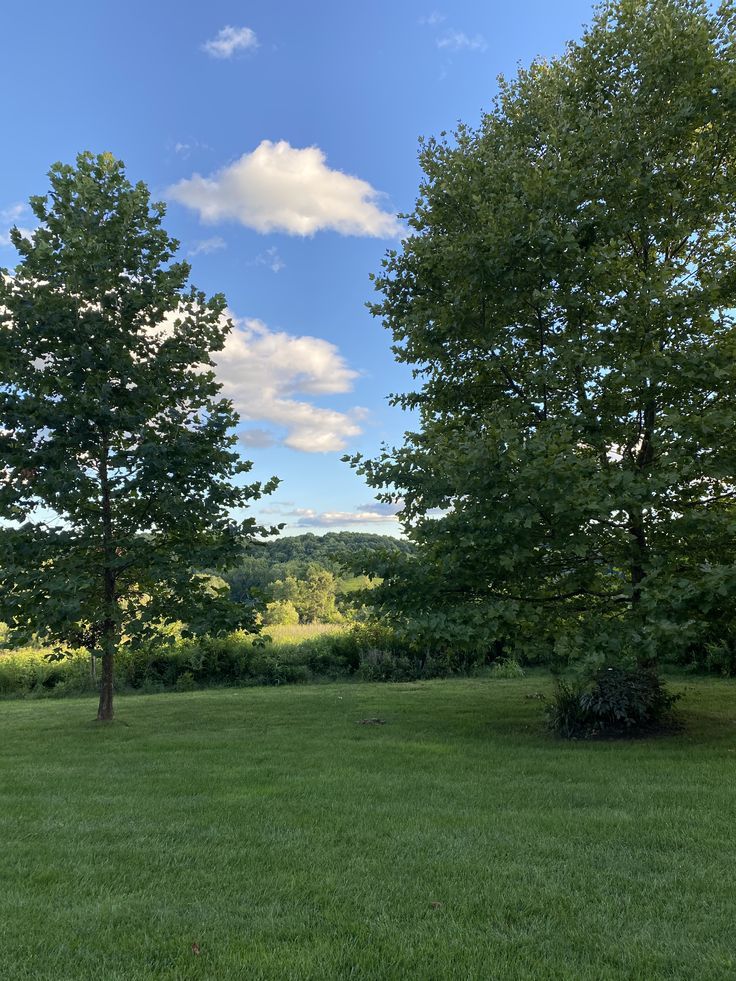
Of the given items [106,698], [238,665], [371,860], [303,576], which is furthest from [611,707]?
[303,576]

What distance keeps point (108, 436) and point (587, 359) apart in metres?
7.79

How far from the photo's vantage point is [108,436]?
432 inches

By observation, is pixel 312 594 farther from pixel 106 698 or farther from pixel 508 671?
pixel 106 698

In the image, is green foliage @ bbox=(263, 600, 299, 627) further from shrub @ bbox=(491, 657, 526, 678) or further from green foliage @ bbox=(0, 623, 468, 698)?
shrub @ bbox=(491, 657, 526, 678)

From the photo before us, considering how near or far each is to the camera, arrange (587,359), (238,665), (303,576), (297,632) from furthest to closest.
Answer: (303,576), (297,632), (238,665), (587,359)

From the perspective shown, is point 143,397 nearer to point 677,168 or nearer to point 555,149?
point 555,149

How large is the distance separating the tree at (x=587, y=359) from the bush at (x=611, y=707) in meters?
0.94

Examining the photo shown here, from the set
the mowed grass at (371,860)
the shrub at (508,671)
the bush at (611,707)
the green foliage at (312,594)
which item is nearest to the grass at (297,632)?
the shrub at (508,671)

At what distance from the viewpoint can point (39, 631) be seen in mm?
10258

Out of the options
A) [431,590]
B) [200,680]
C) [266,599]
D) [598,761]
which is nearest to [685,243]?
[431,590]

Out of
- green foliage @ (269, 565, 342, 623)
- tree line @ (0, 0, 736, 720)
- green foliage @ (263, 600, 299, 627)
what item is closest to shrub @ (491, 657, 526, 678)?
tree line @ (0, 0, 736, 720)

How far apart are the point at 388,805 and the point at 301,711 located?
719 cm

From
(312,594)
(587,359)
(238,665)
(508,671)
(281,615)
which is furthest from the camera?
(312,594)

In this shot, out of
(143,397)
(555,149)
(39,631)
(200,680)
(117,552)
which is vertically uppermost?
(555,149)
